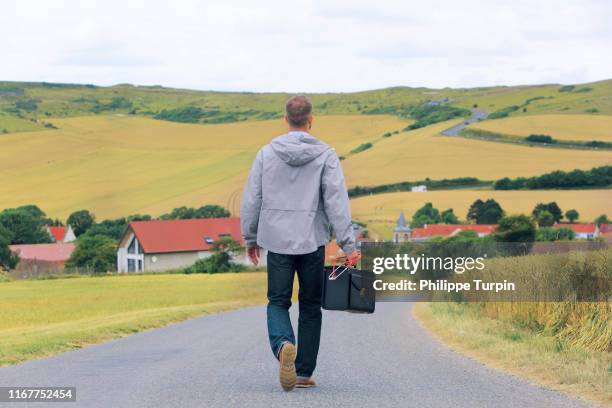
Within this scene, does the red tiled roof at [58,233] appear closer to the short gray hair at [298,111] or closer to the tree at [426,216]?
the tree at [426,216]

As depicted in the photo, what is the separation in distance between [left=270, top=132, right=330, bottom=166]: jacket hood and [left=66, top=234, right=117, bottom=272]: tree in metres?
79.0

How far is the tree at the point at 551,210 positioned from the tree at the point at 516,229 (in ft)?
14.8

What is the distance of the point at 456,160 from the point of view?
12456 centimetres

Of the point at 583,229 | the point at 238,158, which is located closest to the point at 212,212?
the point at 238,158

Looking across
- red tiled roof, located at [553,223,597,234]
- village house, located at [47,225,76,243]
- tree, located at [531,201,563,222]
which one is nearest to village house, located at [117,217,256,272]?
village house, located at [47,225,76,243]

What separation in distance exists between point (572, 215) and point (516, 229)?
11505 mm

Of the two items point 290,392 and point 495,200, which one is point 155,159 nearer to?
point 495,200

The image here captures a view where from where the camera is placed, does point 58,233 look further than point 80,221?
Yes

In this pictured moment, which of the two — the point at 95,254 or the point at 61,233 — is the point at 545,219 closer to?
the point at 95,254

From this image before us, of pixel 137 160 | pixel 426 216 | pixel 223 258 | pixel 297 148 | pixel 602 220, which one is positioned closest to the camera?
pixel 297 148

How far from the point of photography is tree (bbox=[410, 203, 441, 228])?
317ft

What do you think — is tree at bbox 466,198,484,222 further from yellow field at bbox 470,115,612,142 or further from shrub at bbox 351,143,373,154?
shrub at bbox 351,143,373,154

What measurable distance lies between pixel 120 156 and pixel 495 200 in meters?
65.6

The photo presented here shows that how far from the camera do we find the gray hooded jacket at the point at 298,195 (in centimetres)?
873
